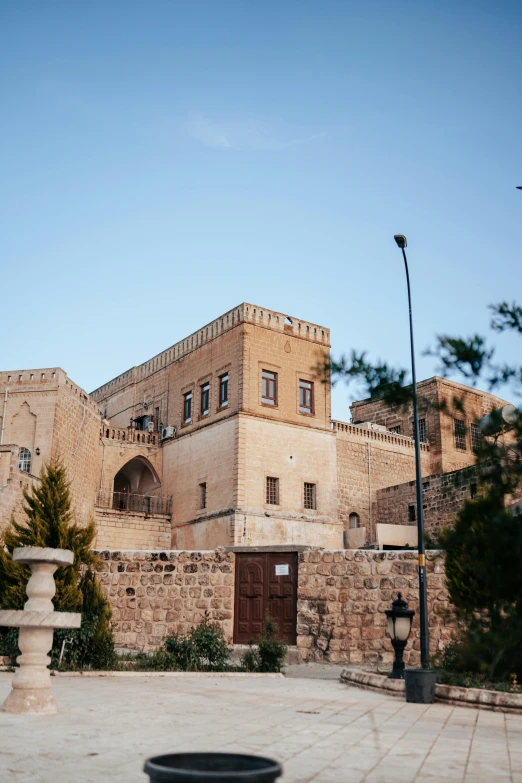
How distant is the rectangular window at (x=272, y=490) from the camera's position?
2841 cm

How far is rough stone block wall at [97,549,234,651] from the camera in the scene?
567 inches

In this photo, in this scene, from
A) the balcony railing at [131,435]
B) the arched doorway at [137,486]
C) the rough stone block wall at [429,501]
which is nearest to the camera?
the rough stone block wall at [429,501]

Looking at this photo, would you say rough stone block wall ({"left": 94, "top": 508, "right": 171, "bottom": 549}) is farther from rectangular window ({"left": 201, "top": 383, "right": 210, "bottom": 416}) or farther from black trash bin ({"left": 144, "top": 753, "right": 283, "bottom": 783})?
black trash bin ({"left": 144, "top": 753, "right": 283, "bottom": 783})

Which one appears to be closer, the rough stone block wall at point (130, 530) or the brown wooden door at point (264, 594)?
the brown wooden door at point (264, 594)

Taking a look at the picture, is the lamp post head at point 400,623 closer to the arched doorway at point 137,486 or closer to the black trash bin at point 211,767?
the black trash bin at point 211,767

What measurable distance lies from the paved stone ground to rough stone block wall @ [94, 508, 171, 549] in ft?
65.1

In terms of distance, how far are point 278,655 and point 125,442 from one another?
20.7 meters

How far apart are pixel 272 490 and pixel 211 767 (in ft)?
85.1

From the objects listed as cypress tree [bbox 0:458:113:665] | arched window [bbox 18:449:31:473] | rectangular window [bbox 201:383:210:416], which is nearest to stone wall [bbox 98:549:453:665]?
cypress tree [bbox 0:458:113:665]

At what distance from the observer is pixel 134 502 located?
32.8m

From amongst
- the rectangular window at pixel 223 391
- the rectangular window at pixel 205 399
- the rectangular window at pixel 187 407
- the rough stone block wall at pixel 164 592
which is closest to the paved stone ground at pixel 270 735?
the rough stone block wall at pixel 164 592

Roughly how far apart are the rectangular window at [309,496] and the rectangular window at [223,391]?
443cm

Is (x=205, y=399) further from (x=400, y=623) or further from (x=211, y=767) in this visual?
(x=211, y=767)

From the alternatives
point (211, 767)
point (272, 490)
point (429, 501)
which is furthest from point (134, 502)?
point (211, 767)
